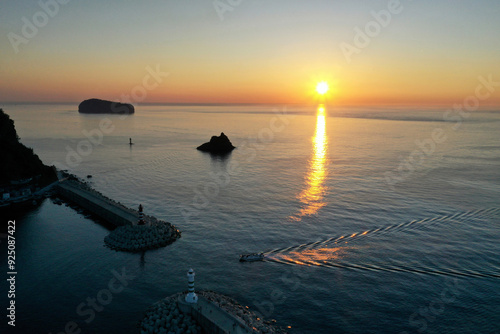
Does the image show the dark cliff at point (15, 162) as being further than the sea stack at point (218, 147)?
No

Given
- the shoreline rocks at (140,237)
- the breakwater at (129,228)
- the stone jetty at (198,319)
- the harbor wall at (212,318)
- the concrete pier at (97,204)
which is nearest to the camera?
the harbor wall at (212,318)

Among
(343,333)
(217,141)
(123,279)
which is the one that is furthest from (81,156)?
(343,333)

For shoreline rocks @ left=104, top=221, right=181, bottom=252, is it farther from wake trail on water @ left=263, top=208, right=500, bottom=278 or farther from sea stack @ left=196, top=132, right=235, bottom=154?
sea stack @ left=196, top=132, right=235, bottom=154

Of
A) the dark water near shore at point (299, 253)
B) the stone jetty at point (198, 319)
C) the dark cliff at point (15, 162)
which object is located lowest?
the dark water near shore at point (299, 253)

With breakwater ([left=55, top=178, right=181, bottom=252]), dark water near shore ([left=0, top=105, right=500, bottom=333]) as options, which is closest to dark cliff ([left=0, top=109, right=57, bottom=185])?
dark water near shore ([left=0, top=105, right=500, bottom=333])

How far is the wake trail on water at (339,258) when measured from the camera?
89.5ft

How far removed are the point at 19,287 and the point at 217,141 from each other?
256ft

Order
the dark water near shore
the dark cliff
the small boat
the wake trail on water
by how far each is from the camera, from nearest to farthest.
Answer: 1. the dark water near shore
2. the wake trail on water
3. the small boat
4. the dark cliff

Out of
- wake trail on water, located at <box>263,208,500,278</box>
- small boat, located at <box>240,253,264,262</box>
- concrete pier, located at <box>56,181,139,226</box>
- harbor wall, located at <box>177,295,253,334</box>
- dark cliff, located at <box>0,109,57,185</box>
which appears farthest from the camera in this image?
dark cliff, located at <box>0,109,57,185</box>

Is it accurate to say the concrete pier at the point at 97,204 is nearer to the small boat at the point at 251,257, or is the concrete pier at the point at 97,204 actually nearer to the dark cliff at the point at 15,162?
the dark cliff at the point at 15,162

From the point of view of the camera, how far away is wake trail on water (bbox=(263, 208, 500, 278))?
2728 centimetres

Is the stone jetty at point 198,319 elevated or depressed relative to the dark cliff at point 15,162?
depressed

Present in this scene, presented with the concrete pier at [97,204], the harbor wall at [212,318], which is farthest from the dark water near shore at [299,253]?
the harbor wall at [212,318]

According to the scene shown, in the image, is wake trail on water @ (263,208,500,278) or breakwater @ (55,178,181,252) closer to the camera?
A: wake trail on water @ (263,208,500,278)
